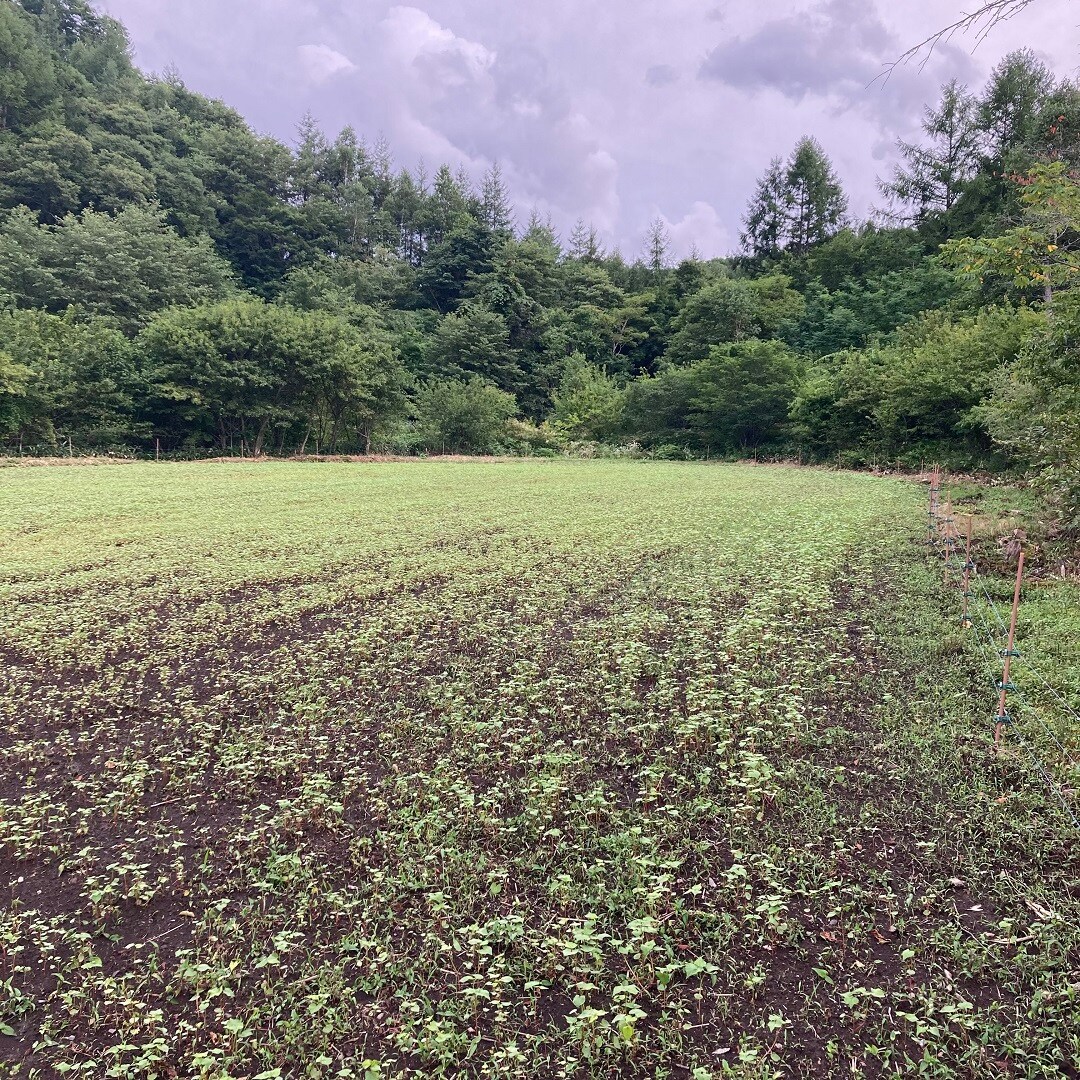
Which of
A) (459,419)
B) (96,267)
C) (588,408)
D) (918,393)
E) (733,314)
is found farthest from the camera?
(733,314)

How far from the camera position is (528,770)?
3793 millimetres

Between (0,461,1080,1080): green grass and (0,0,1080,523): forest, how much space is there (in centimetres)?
550

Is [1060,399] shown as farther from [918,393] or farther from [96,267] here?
[96,267]

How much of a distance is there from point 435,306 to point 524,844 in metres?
55.8

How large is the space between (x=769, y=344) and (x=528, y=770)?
33322mm

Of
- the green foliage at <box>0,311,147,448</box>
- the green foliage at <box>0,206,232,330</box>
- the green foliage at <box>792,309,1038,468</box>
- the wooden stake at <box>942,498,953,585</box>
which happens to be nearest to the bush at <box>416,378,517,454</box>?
the green foliage at <box>0,311,147,448</box>

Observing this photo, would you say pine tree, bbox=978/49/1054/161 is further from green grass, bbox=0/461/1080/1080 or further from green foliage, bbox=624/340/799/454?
green grass, bbox=0/461/1080/1080

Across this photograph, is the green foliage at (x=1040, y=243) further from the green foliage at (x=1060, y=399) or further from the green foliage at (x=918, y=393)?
the green foliage at (x=918, y=393)

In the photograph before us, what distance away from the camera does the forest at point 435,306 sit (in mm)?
27375

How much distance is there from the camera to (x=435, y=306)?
5441 cm

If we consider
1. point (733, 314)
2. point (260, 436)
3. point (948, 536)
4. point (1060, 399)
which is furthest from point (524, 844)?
point (733, 314)

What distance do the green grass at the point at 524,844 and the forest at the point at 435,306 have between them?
550cm

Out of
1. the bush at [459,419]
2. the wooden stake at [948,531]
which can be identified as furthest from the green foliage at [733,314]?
the wooden stake at [948,531]

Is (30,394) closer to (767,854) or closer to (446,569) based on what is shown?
(446,569)
